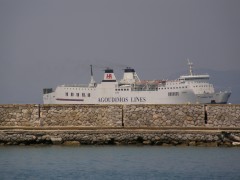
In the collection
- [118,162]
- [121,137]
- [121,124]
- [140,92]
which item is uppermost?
[140,92]

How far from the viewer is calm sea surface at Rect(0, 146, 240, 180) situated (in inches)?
1086

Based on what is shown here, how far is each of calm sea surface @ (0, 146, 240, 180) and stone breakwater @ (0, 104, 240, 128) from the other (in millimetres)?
2493

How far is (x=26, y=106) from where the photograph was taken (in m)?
37.3

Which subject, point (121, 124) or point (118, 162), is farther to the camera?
point (121, 124)

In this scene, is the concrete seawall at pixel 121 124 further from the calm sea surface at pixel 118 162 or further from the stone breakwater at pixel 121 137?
the calm sea surface at pixel 118 162

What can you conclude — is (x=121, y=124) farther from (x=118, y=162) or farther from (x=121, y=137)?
(x=118, y=162)

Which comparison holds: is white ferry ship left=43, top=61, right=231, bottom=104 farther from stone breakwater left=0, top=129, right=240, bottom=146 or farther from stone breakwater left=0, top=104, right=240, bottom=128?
stone breakwater left=0, top=129, right=240, bottom=146

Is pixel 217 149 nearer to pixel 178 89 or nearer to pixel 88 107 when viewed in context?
pixel 88 107

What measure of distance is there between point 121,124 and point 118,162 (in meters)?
6.54

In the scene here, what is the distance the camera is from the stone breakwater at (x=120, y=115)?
36750 mm

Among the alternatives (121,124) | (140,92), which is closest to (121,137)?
(121,124)

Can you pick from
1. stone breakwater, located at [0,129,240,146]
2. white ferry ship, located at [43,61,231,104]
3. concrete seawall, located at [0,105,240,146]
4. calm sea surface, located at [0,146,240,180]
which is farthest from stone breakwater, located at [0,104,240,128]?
white ferry ship, located at [43,61,231,104]

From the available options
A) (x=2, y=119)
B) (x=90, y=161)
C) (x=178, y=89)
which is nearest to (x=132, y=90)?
(x=178, y=89)

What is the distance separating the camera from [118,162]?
101 feet
